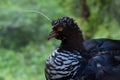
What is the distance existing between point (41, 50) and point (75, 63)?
4.74 meters

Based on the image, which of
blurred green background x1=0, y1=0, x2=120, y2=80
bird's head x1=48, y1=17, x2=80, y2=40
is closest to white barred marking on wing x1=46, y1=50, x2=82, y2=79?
bird's head x1=48, y1=17, x2=80, y2=40

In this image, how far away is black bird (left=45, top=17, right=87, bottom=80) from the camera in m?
3.67

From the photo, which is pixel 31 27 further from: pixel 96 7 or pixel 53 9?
pixel 96 7

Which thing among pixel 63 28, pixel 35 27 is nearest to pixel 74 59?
pixel 63 28

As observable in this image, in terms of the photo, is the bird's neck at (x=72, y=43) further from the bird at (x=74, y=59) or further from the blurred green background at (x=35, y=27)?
the blurred green background at (x=35, y=27)

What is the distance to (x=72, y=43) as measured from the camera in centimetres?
378

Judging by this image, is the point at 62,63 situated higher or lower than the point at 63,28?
lower

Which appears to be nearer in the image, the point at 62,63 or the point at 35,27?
the point at 62,63

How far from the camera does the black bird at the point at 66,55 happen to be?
12.0ft

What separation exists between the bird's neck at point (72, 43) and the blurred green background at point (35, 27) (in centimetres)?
223

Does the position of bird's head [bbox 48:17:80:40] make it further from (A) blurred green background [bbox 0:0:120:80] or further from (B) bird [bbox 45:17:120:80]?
(A) blurred green background [bbox 0:0:120:80]

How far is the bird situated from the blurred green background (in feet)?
7.34

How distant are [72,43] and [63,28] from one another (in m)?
0.16

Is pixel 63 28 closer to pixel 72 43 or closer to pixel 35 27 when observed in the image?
pixel 72 43
